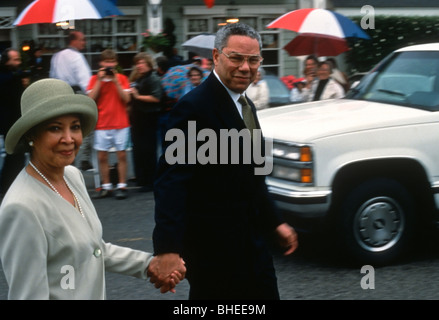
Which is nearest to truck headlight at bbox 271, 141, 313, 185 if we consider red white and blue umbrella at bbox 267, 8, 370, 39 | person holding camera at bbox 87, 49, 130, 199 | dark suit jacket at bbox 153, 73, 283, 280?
dark suit jacket at bbox 153, 73, 283, 280

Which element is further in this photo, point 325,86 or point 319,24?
point 319,24

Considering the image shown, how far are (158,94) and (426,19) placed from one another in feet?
48.5

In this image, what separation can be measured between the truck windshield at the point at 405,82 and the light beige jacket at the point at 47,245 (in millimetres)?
4214

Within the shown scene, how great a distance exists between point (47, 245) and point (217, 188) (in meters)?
0.97

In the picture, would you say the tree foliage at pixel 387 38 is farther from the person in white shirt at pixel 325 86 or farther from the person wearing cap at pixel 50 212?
the person wearing cap at pixel 50 212

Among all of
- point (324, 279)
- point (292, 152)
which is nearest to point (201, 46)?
point (292, 152)

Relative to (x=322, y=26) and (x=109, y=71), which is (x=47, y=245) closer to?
(x=109, y=71)

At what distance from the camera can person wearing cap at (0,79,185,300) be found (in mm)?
2334

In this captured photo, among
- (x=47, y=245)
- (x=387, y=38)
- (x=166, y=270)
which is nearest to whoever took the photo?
(x=47, y=245)

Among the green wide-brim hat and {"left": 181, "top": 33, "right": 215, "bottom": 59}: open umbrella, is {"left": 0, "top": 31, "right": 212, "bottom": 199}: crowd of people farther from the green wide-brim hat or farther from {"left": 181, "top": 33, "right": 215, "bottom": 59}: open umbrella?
the green wide-brim hat

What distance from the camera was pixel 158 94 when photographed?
9.27 m

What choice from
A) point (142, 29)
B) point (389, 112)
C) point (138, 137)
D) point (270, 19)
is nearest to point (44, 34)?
point (142, 29)

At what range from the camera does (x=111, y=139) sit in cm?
906
